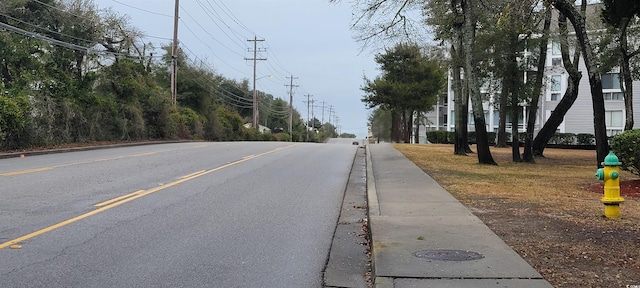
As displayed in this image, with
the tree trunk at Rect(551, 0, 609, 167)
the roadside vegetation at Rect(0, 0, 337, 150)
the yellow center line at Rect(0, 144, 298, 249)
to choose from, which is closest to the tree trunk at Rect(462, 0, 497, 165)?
the tree trunk at Rect(551, 0, 609, 167)

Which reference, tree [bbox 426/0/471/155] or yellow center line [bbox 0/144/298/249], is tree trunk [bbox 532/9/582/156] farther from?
yellow center line [bbox 0/144/298/249]

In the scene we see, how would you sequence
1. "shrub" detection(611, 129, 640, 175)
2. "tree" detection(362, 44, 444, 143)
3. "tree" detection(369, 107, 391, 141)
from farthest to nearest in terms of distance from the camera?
"tree" detection(369, 107, 391, 141) → "tree" detection(362, 44, 444, 143) → "shrub" detection(611, 129, 640, 175)

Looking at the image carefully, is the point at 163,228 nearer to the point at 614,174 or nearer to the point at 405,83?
the point at 614,174

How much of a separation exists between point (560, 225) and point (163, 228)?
574cm

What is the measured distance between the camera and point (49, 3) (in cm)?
3206

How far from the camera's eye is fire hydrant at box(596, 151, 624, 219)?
8.11 meters

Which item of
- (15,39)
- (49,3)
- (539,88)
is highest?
(49,3)

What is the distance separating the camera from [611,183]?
8.33 m

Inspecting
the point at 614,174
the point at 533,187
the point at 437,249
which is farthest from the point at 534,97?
the point at 437,249

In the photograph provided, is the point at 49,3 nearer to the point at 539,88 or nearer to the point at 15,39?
the point at 15,39

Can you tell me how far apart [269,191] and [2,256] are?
645cm

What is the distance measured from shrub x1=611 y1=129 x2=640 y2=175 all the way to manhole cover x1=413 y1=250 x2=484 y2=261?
26.0 feet

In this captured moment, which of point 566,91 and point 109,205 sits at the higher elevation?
point 566,91

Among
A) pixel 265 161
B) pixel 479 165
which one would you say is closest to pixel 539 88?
pixel 479 165
